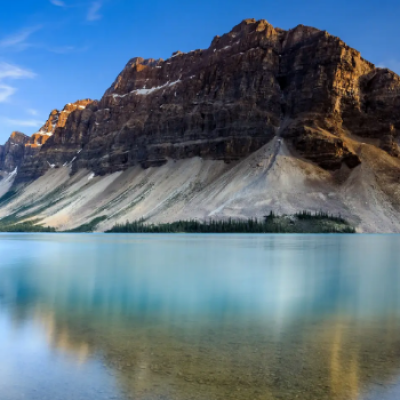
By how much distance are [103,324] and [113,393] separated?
644cm

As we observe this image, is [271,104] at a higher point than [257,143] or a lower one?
higher

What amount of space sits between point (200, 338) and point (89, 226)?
12844cm

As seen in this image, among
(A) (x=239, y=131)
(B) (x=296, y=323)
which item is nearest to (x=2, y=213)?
(A) (x=239, y=131)

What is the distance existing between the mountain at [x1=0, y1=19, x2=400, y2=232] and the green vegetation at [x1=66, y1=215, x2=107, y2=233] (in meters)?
2.40

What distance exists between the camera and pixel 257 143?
14175 centimetres

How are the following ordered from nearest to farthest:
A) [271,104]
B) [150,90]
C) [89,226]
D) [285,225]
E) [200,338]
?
[200,338] < [285,225] < [89,226] < [271,104] < [150,90]

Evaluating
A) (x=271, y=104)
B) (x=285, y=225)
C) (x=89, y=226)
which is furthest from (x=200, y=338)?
(x=271, y=104)

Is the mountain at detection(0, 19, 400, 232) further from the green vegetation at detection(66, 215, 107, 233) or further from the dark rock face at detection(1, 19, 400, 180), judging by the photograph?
the green vegetation at detection(66, 215, 107, 233)

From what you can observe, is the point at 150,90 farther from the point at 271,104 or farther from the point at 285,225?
the point at 285,225

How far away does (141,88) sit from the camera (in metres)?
198

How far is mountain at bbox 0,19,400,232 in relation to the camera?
119 meters

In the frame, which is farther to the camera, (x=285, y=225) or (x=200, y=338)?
(x=285, y=225)

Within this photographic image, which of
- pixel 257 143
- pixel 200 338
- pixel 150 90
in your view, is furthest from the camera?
pixel 150 90

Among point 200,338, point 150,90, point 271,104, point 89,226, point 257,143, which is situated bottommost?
point 200,338
